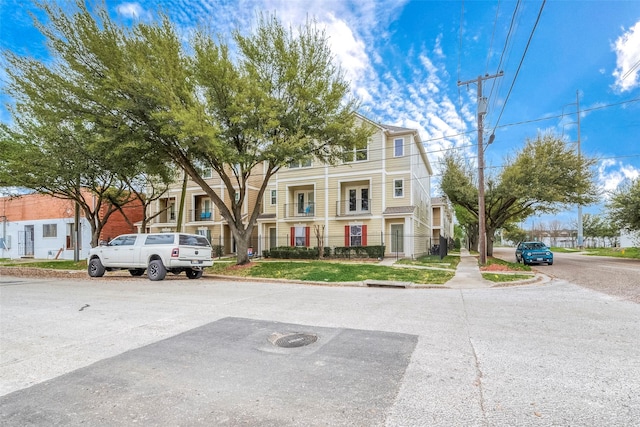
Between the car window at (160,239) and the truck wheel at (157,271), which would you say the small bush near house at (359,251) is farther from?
the truck wheel at (157,271)

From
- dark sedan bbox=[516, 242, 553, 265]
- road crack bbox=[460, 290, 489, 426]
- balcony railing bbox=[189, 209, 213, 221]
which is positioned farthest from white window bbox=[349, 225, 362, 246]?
road crack bbox=[460, 290, 489, 426]

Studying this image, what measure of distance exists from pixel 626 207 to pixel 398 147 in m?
17.2

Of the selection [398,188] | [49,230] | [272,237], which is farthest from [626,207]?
[49,230]

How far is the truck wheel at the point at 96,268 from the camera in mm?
15742

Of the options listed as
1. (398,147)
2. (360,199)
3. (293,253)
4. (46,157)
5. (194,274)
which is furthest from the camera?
(360,199)

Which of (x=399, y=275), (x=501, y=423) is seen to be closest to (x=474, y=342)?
(x=501, y=423)

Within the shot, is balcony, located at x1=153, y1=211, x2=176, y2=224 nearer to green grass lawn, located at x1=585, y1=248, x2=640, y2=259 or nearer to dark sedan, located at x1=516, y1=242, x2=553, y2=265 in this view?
dark sedan, located at x1=516, y1=242, x2=553, y2=265

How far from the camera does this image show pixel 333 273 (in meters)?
14.3

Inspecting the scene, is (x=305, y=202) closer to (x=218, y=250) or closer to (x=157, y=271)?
(x=218, y=250)

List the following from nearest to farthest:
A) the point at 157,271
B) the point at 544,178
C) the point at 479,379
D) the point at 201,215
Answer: the point at 479,379 < the point at 157,271 < the point at 544,178 < the point at 201,215

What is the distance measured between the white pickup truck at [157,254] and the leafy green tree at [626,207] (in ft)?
94.9

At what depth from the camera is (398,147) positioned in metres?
25.2

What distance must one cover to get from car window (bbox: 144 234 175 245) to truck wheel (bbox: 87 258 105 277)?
3.12m

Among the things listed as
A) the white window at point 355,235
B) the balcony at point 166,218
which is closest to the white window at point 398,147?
the white window at point 355,235
